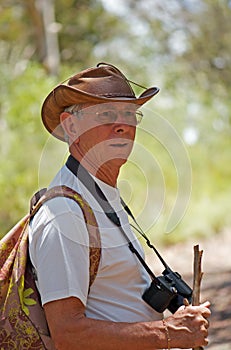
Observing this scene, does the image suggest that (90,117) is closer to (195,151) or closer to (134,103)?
(134,103)

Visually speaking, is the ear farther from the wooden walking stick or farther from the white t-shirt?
the wooden walking stick

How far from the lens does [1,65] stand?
13.6 m

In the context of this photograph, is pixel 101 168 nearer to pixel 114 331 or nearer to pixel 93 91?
pixel 93 91

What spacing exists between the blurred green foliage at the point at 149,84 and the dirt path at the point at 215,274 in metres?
0.37

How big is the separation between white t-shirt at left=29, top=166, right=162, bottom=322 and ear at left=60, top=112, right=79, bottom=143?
0.35ft

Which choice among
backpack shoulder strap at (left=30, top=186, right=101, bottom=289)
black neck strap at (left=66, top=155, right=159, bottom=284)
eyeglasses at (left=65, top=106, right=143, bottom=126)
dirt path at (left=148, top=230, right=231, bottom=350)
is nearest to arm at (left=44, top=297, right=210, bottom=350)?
backpack shoulder strap at (left=30, top=186, right=101, bottom=289)

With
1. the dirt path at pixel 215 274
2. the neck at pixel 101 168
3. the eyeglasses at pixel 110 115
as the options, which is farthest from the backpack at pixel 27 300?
the dirt path at pixel 215 274

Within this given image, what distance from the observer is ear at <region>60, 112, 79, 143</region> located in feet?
7.31

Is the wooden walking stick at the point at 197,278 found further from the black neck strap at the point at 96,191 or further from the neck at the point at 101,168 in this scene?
the neck at the point at 101,168

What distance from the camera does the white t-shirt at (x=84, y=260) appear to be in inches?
77.7

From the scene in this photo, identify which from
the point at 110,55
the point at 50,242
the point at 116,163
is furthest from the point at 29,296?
the point at 110,55

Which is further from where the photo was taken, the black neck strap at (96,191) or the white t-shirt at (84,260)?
the black neck strap at (96,191)

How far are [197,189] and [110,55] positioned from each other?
12684 mm

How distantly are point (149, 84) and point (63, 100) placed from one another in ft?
70.6
